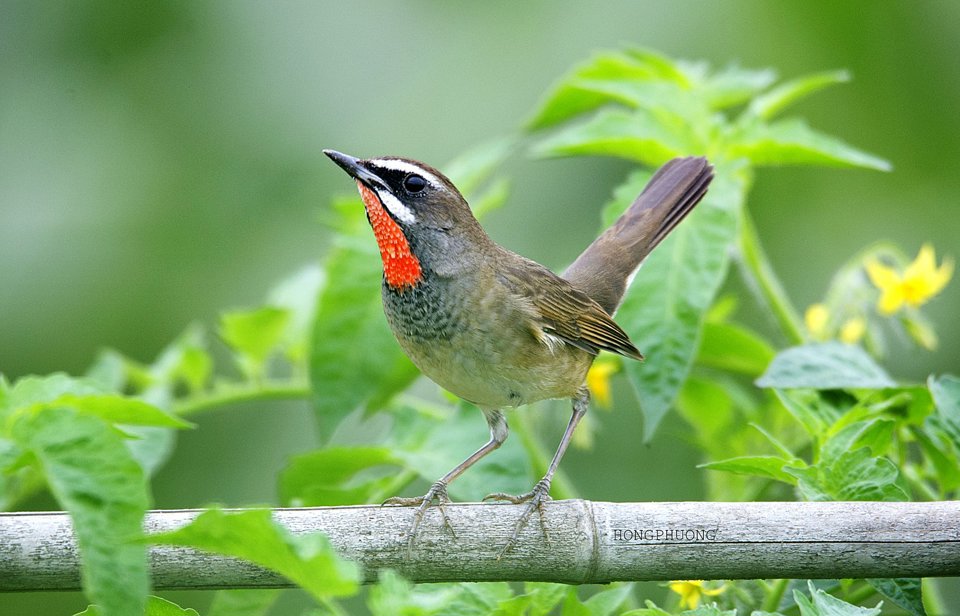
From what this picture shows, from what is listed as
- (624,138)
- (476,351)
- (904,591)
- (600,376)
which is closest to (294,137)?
(600,376)

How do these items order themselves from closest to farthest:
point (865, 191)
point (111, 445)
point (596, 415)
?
point (111, 445) < point (596, 415) < point (865, 191)

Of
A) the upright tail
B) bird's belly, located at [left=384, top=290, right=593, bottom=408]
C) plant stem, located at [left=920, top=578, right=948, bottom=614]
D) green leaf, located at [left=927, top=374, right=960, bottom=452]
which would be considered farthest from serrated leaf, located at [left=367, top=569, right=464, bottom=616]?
the upright tail

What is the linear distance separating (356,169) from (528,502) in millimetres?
1329

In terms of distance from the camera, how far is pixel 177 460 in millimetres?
6195

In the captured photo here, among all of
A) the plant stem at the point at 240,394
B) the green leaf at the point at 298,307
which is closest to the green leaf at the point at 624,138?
the green leaf at the point at 298,307

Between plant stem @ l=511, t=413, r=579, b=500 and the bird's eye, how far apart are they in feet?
2.61

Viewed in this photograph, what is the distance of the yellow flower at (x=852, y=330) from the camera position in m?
3.42

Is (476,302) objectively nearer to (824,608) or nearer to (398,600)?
(824,608)

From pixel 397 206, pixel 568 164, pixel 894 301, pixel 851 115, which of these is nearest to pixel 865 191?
pixel 851 115

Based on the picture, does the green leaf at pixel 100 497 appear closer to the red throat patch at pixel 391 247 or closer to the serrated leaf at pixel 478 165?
the red throat patch at pixel 391 247

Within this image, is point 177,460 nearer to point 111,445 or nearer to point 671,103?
point 671,103

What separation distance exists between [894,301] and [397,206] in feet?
5.09

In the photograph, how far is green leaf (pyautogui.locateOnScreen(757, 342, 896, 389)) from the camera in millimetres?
2689

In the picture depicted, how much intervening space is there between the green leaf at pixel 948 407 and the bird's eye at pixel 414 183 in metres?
1.72
